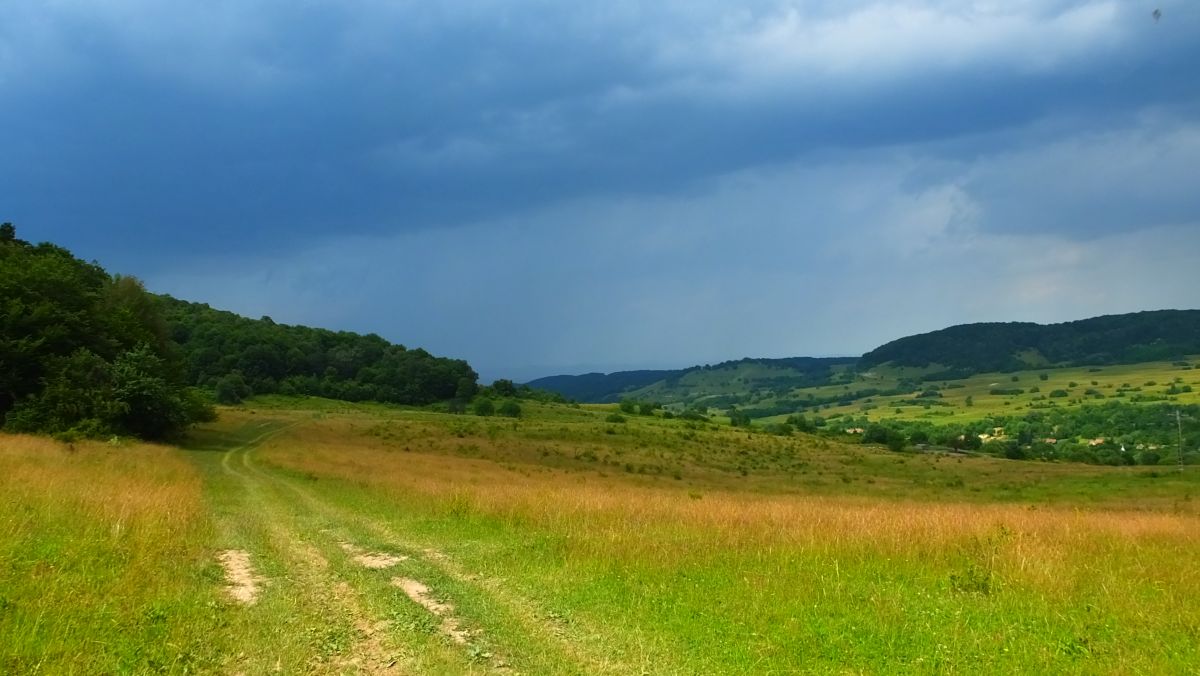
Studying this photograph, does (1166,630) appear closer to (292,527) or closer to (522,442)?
(292,527)

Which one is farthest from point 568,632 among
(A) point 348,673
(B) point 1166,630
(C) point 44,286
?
(C) point 44,286

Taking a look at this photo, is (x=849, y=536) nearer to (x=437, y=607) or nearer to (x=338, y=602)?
(x=437, y=607)

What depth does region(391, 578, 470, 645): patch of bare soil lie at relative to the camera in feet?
27.7

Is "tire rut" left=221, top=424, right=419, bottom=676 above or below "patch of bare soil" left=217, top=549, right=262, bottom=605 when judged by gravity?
below

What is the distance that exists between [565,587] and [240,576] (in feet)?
16.8

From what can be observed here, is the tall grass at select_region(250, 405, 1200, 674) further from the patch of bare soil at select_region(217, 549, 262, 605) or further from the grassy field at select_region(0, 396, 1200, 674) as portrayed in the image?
the patch of bare soil at select_region(217, 549, 262, 605)

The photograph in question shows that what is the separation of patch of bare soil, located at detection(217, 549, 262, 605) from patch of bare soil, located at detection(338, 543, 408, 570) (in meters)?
1.72

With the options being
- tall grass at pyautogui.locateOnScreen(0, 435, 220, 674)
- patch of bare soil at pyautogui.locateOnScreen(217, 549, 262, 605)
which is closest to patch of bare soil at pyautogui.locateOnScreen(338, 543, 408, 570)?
patch of bare soil at pyautogui.locateOnScreen(217, 549, 262, 605)

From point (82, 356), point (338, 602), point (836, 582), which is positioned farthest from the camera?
point (82, 356)

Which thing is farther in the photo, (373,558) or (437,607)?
(373,558)

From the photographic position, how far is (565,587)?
1068 cm

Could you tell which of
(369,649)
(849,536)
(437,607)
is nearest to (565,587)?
Result: (437,607)

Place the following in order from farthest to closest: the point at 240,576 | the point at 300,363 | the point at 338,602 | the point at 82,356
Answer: the point at 300,363 → the point at 82,356 → the point at 240,576 → the point at 338,602

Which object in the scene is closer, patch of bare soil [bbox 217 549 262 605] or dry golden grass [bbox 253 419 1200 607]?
patch of bare soil [bbox 217 549 262 605]
